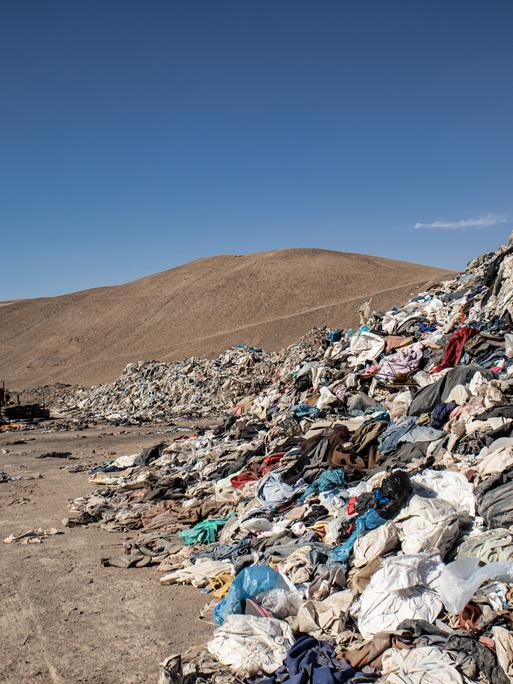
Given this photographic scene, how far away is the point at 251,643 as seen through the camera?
4691mm

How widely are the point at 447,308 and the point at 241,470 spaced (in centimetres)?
602

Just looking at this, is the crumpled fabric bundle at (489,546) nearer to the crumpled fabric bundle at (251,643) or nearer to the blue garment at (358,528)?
the blue garment at (358,528)

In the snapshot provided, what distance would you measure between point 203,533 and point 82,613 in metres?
2.07

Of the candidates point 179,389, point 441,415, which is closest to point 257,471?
point 441,415

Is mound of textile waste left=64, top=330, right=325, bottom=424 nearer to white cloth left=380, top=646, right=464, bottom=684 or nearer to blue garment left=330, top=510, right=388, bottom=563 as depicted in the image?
blue garment left=330, top=510, right=388, bottom=563

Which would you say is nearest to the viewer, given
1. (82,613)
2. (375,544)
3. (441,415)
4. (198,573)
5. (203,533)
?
(375,544)

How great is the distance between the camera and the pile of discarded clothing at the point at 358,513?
14.5ft

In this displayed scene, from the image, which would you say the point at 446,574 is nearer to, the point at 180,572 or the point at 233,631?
the point at 233,631

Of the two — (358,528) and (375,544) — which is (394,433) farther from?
(375,544)

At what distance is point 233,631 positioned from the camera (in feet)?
16.0

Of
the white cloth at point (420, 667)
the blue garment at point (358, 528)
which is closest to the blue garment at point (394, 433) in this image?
the blue garment at point (358, 528)

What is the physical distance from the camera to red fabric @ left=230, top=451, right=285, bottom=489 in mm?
9079

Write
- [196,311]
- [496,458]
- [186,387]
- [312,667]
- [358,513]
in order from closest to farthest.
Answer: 1. [312,667]
2. [496,458]
3. [358,513]
4. [186,387]
5. [196,311]

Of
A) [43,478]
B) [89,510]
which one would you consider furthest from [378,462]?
[43,478]
